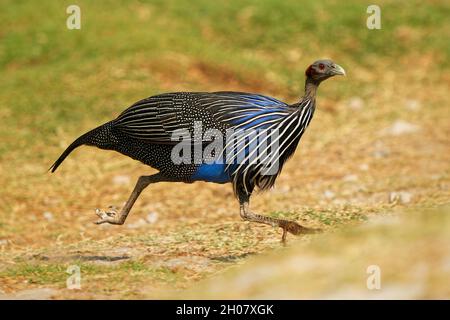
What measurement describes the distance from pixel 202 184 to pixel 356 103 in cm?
332

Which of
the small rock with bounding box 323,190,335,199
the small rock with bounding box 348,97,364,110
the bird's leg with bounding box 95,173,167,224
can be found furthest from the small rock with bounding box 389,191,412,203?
the small rock with bounding box 348,97,364,110

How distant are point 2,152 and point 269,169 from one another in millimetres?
4959

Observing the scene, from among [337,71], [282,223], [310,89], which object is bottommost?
[282,223]

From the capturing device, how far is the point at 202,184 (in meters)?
9.68

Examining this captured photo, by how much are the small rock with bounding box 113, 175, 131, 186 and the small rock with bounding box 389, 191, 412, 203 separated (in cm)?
286

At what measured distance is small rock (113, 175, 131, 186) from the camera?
9750 millimetres

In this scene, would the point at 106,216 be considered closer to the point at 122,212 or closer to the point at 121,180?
the point at 122,212

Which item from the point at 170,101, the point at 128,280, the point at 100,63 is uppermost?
the point at 100,63

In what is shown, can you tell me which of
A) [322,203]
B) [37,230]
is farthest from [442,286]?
[37,230]

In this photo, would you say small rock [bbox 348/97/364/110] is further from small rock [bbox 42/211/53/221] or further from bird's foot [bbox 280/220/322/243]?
bird's foot [bbox 280/220/322/243]

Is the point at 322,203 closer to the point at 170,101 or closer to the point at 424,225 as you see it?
the point at 170,101

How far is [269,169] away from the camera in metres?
6.33

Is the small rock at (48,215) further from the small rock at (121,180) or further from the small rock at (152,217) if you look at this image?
the small rock at (121,180)

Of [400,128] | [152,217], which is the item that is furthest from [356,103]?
[152,217]
